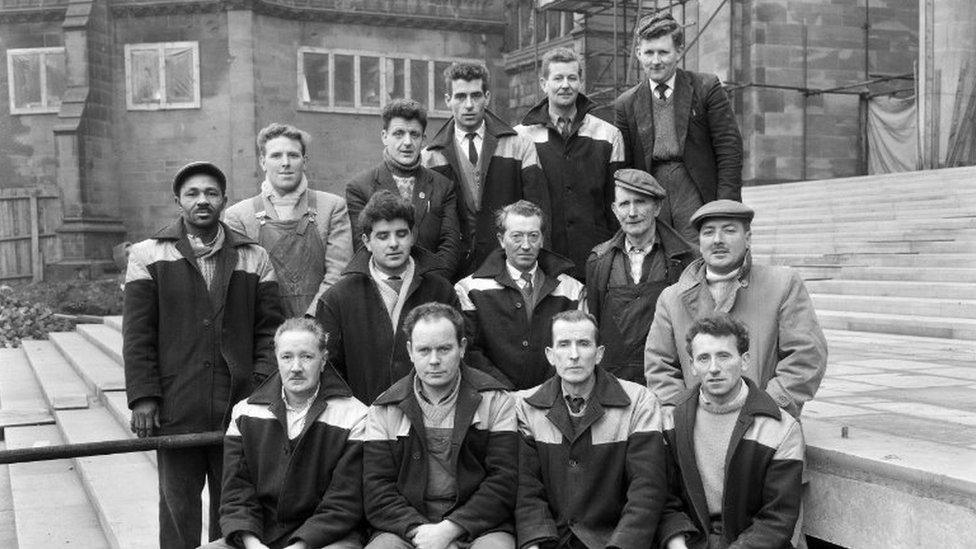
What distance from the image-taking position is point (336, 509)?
4043 millimetres

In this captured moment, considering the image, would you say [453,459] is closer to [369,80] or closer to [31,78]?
[369,80]

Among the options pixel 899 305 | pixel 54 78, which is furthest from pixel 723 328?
pixel 54 78

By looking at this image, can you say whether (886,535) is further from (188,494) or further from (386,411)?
(188,494)

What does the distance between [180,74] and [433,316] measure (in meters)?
22.6

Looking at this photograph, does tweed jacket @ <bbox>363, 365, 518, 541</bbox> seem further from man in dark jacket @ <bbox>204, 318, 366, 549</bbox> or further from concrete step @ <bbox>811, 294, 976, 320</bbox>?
concrete step @ <bbox>811, 294, 976, 320</bbox>

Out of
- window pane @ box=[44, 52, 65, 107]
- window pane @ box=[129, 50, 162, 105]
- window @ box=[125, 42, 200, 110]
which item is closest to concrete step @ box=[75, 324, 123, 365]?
window @ box=[125, 42, 200, 110]

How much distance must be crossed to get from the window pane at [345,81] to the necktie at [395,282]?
21892 mm

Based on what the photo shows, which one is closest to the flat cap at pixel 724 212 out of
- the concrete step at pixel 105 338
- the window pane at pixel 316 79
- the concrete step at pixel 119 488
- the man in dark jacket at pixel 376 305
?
the man in dark jacket at pixel 376 305

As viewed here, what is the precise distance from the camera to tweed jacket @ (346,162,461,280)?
16.4 ft

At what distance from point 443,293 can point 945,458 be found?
7.38ft

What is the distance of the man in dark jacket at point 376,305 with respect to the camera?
4523mm

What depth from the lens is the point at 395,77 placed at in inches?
1042

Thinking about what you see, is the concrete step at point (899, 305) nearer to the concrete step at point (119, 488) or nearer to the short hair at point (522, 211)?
the short hair at point (522, 211)

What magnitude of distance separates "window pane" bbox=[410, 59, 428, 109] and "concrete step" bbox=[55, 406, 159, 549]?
1967 centimetres
